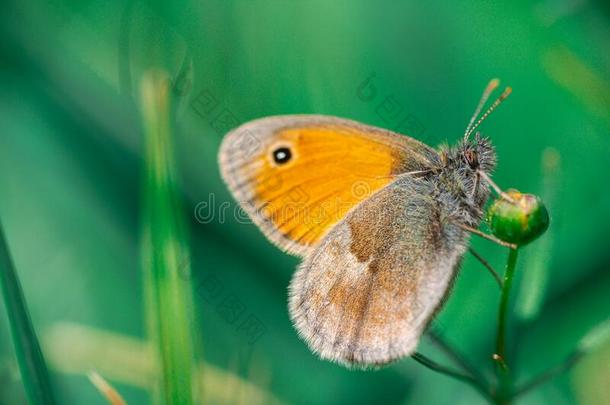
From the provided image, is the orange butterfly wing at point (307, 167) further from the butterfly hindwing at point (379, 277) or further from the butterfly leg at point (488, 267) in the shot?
the butterfly leg at point (488, 267)

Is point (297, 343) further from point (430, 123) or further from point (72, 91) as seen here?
point (72, 91)

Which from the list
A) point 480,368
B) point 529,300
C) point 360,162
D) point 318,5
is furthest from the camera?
point 318,5

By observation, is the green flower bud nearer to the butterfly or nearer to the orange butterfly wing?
the butterfly

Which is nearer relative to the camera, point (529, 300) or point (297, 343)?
point (529, 300)

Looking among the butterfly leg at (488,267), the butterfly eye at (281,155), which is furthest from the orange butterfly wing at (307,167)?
the butterfly leg at (488,267)

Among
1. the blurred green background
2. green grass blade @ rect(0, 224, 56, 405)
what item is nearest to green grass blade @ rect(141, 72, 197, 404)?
green grass blade @ rect(0, 224, 56, 405)

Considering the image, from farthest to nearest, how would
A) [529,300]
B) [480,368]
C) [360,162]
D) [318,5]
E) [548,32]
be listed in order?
[318,5], [548,32], [480,368], [360,162], [529,300]

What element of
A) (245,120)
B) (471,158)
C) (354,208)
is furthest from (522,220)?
(245,120)


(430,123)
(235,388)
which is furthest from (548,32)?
(235,388)
